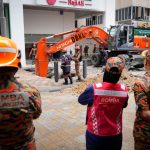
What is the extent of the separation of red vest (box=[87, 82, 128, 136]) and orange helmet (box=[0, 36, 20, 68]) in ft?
3.73

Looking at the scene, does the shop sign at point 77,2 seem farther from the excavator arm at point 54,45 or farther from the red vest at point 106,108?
the red vest at point 106,108

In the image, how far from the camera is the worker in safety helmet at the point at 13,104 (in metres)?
1.95

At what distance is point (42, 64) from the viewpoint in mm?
13789

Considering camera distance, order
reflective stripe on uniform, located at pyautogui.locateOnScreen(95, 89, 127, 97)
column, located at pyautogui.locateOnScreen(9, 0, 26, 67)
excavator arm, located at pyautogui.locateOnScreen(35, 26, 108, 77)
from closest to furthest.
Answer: reflective stripe on uniform, located at pyautogui.locateOnScreen(95, 89, 127, 97) < excavator arm, located at pyautogui.locateOnScreen(35, 26, 108, 77) < column, located at pyautogui.locateOnScreen(9, 0, 26, 67)

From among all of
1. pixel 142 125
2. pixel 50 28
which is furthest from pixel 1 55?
pixel 50 28

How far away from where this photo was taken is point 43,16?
85.8 ft

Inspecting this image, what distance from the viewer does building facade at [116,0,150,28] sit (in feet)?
113

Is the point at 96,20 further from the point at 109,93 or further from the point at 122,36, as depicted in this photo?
the point at 109,93

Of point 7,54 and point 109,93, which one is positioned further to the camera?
point 109,93

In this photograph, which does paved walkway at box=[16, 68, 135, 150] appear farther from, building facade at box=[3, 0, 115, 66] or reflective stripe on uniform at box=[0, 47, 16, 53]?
building facade at box=[3, 0, 115, 66]

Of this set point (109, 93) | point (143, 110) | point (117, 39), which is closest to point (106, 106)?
point (109, 93)

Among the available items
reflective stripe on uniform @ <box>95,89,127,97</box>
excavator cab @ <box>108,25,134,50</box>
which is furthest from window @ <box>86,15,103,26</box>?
reflective stripe on uniform @ <box>95,89,127,97</box>

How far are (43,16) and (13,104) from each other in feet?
81.9

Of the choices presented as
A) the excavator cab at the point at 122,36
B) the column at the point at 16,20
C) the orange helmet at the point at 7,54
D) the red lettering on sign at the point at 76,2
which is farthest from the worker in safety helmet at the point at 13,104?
the red lettering on sign at the point at 76,2
